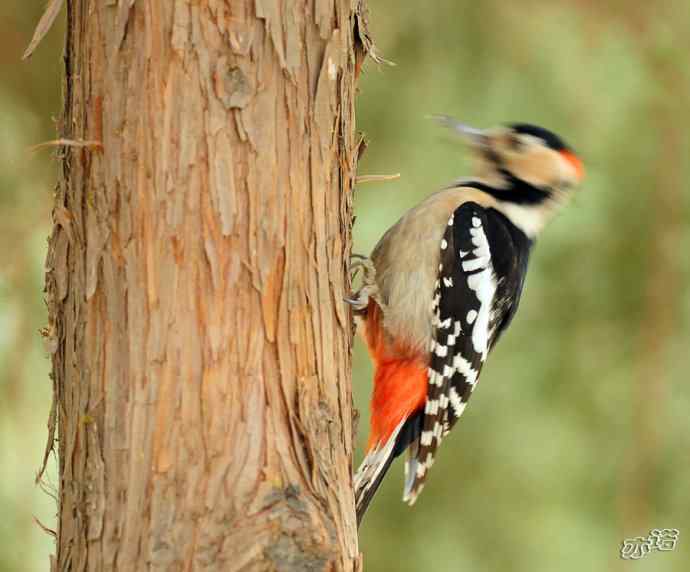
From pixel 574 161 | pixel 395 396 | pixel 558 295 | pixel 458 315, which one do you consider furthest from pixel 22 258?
pixel 558 295

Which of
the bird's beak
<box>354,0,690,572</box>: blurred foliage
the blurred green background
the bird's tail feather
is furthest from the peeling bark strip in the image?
<box>354,0,690,572</box>: blurred foliage

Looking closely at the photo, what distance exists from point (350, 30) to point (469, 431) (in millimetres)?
2040

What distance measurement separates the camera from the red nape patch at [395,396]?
297 cm

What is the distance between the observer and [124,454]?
1.83m

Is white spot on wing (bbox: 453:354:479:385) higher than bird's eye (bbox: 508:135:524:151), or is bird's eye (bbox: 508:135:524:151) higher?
bird's eye (bbox: 508:135:524:151)

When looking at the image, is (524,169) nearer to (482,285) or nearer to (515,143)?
(515,143)

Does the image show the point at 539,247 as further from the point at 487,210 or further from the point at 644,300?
the point at 487,210

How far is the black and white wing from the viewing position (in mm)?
2947

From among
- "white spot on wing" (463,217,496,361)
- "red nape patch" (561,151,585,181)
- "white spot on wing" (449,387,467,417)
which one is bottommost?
"white spot on wing" (449,387,467,417)

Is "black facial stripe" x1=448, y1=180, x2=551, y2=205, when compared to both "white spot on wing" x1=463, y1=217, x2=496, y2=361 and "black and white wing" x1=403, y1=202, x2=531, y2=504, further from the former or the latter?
"white spot on wing" x1=463, y1=217, x2=496, y2=361

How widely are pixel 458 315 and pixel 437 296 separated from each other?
0.27ft

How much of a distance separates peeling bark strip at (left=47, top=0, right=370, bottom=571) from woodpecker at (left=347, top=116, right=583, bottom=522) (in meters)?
0.99

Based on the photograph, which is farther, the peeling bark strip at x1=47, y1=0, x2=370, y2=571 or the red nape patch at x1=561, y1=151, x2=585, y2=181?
the red nape patch at x1=561, y1=151, x2=585, y2=181

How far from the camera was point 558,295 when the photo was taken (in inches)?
144
